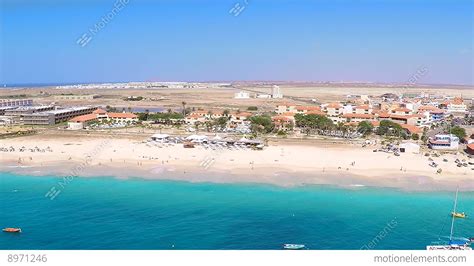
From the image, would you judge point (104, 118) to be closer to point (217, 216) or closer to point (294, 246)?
point (217, 216)

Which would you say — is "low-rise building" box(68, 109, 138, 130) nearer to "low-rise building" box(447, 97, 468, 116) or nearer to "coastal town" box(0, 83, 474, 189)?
"coastal town" box(0, 83, 474, 189)

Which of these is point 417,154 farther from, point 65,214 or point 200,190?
point 65,214

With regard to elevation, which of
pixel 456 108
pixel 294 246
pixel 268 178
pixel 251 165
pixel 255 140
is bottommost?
pixel 294 246

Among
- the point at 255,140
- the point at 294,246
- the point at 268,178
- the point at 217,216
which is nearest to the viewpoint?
the point at 294,246

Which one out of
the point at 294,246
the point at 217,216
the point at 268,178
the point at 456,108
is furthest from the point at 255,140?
the point at 456,108

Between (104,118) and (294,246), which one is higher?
(104,118)

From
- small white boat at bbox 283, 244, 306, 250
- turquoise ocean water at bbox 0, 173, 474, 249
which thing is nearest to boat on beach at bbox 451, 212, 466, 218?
turquoise ocean water at bbox 0, 173, 474, 249

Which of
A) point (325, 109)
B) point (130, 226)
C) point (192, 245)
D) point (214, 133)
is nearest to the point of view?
point (192, 245)
